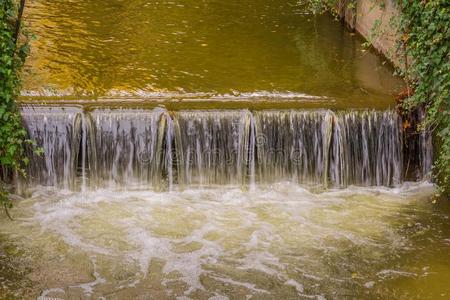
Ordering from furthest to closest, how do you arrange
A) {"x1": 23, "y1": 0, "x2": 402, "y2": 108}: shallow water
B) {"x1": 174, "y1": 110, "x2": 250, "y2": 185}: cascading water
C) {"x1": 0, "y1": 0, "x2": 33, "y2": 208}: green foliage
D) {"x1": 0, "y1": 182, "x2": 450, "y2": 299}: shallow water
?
{"x1": 23, "y1": 0, "x2": 402, "y2": 108}: shallow water
{"x1": 174, "y1": 110, "x2": 250, "y2": 185}: cascading water
{"x1": 0, "y1": 0, "x2": 33, "y2": 208}: green foliage
{"x1": 0, "y1": 182, "x2": 450, "y2": 299}: shallow water

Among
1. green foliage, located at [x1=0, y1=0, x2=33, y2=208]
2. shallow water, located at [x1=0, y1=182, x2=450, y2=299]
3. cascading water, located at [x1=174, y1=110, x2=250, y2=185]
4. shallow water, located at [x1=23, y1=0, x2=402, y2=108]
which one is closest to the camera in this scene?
shallow water, located at [x1=0, y1=182, x2=450, y2=299]

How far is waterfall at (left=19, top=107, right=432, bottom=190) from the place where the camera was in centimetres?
918

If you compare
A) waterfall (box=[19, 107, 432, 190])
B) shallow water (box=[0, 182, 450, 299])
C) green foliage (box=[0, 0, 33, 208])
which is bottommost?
shallow water (box=[0, 182, 450, 299])

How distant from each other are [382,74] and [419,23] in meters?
1.99

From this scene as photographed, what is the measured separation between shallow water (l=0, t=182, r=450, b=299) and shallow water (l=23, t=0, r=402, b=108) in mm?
1558

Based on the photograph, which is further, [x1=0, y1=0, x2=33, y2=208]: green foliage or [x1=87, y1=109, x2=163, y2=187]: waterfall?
[x1=87, y1=109, x2=163, y2=187]: waterfall

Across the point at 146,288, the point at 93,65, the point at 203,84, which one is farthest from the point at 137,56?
the point at 146,288

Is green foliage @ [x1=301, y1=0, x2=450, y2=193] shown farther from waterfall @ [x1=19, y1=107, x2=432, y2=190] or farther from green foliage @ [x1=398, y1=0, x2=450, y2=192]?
waterfall @ [x1=19, y1=107, x2=432, y2=190]

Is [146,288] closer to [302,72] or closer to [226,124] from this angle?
[226,124]

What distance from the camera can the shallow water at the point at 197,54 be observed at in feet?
33.4

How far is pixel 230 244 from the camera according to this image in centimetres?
800

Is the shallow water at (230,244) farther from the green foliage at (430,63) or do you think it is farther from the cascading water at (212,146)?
the green foliage at (430,63)

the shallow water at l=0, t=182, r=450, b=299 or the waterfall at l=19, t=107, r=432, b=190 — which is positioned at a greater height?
the waterfall at l=19, t=107, r=432, b=190

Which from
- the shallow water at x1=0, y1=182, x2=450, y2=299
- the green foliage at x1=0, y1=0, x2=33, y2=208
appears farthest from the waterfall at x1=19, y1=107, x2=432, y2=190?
the green foliage at x1=0, y1=0, x2=33, y2=208
